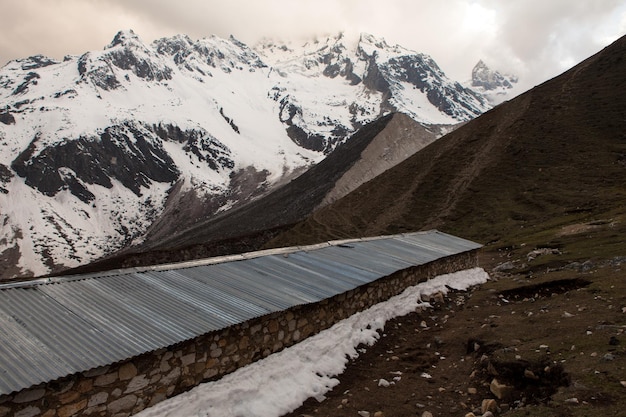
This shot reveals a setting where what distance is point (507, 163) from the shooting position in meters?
75.8

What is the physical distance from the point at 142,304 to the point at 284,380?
12.6 feet

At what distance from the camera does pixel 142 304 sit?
10836 mm

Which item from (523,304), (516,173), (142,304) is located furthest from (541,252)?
(516,173)

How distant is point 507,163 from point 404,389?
73131 millimetres

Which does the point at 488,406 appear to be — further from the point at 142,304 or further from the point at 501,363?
the point at 142,304

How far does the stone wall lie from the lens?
23.8 ft

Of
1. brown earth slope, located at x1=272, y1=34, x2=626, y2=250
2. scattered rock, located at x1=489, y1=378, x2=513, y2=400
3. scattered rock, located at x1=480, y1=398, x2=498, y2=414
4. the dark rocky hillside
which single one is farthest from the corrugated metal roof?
the dark rocky hillside

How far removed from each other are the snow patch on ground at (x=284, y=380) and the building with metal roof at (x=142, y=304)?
1.06 metres

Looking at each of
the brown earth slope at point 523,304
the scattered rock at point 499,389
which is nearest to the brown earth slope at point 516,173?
the brown earth slope at point 523,304

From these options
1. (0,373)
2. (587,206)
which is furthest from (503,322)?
(587,206)

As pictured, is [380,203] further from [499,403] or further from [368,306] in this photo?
[499,403]

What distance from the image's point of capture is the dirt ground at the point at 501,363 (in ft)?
26.5

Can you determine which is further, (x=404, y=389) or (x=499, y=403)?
(x=404, y=389)

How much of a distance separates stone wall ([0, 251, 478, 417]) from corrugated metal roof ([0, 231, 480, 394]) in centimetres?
21
